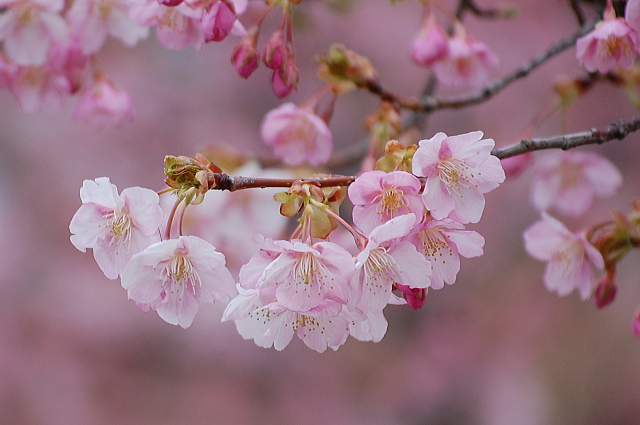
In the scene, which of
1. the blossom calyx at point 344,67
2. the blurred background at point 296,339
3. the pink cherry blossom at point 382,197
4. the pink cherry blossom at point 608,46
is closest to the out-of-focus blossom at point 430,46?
the blossom calyx at point 344,67

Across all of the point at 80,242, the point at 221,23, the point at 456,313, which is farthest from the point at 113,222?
the point at 456,313

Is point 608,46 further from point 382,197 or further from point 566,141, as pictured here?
point 382,197

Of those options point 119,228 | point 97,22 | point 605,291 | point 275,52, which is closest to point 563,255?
point 605,291

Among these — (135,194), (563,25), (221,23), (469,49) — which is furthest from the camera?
(563,25)

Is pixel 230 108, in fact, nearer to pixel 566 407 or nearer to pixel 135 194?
pixel 566 407

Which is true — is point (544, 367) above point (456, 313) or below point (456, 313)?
below

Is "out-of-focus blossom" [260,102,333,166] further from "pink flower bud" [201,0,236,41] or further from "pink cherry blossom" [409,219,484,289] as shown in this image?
"pink cherry blossom" [409,219,484,289]

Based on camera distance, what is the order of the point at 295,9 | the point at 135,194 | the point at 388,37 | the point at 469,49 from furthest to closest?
the point at 388,37
the point at 295,9
the point at 469,49
the point at 135,194
